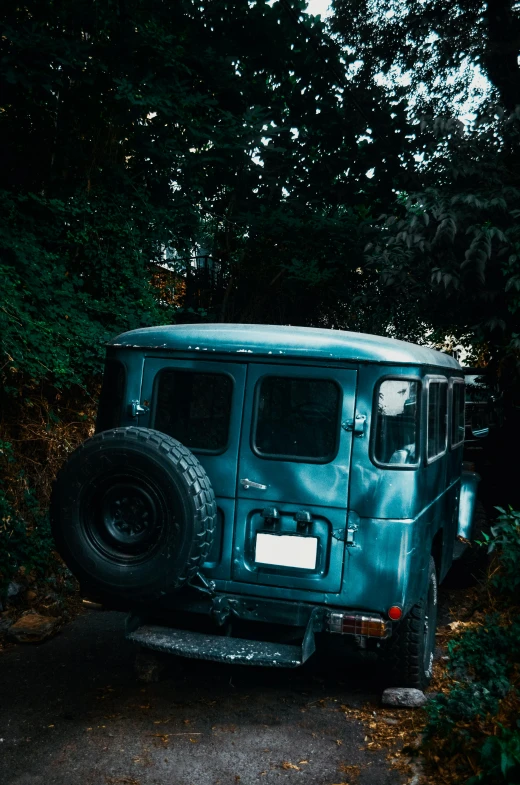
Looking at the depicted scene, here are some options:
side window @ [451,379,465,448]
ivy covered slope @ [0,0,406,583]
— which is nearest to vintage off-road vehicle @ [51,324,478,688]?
side window @ [451,379,465,448]

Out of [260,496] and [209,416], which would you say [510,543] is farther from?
[209,416]

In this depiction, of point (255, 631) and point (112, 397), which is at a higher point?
point (112, 397)

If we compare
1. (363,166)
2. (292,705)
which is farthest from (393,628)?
(363,166)

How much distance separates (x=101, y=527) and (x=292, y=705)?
1.62m

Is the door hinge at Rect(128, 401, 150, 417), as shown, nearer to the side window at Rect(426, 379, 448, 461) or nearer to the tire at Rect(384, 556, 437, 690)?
the side window at Rect(426, 379, 448, 461)

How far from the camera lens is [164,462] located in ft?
13.1

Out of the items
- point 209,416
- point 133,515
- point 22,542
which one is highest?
point 209,416

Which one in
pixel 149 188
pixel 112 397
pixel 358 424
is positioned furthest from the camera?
pixel 149 188

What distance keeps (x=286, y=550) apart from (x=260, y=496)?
339 millimetres

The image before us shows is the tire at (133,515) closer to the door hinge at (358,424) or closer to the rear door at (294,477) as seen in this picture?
the rear door at (294,477)

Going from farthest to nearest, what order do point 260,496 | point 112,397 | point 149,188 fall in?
point 149,188 < point 112,397 < point 260,496

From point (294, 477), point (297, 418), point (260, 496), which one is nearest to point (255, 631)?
point (260, 496)

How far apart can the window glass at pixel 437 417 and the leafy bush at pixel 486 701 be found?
0.68 m

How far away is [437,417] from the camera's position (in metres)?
5.11
